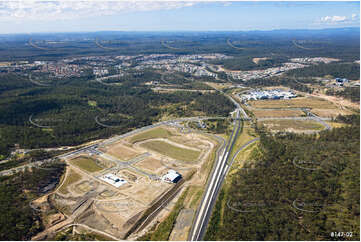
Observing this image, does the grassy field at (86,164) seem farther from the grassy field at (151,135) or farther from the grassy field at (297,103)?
the grassy field at (297,103)

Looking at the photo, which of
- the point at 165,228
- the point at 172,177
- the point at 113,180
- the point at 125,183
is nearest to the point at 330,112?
the point at 172,177

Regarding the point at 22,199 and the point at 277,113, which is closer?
the point at 22,199

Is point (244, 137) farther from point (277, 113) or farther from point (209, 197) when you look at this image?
point (209, 197)

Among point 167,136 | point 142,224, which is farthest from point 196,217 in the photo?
point 167,136

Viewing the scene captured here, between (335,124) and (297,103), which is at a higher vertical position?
(297,103)

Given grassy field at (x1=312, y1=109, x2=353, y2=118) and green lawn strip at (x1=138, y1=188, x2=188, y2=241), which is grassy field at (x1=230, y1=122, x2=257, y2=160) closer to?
green lawn strip at (x1=138, y1=188, x2=188, y2=241)

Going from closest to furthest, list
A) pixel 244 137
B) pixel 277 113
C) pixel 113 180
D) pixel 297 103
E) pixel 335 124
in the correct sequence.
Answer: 1. pixel 113 180
2. pixel 244 137
3. pixel 335 124
4. pixel 277 113
5. pixel 297 103

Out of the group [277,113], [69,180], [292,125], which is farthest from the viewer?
[277,113]

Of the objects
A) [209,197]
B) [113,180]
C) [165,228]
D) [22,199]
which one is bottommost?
[165,228]

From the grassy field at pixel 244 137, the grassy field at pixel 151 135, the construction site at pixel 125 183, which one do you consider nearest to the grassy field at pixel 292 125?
the grassy field at pixel 244 137

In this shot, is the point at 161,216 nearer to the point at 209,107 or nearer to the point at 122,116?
the point at 122,116
